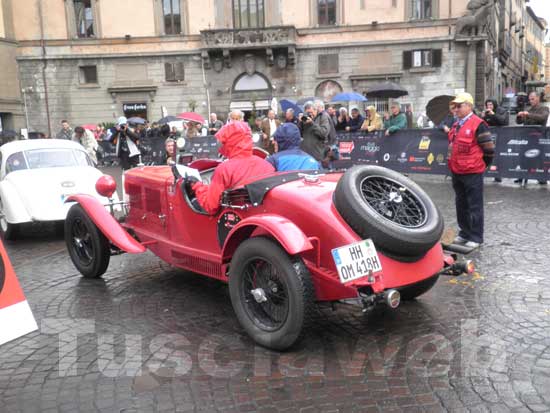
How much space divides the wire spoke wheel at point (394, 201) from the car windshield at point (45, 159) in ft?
20.7

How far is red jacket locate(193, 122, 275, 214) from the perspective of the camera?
4.25 m

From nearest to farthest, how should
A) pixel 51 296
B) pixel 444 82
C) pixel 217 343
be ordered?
pixel 217 343, pixel 51 296, pixel 444 82

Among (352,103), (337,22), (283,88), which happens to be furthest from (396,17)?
(283,88)

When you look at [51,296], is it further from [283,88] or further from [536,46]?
[536,46]

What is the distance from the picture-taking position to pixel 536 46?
82750 millimetres

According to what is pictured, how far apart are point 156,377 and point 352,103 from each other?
30286mm

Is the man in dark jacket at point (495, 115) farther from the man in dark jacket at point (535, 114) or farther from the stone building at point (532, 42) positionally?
the stone building at point (532, 42)

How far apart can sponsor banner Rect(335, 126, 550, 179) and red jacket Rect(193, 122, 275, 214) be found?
8776 millimetres

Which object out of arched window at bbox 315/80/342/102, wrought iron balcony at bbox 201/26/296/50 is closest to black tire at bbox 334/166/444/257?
wrought iron balcony at bbox 201/26/296/50

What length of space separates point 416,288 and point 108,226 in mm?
2983

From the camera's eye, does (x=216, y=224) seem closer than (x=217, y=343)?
No

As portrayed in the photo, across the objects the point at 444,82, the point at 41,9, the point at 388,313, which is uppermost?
the point at 41,9

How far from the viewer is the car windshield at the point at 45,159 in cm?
852

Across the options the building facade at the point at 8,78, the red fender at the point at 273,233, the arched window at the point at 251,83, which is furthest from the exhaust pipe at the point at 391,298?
the building facade at the point at 8,78
